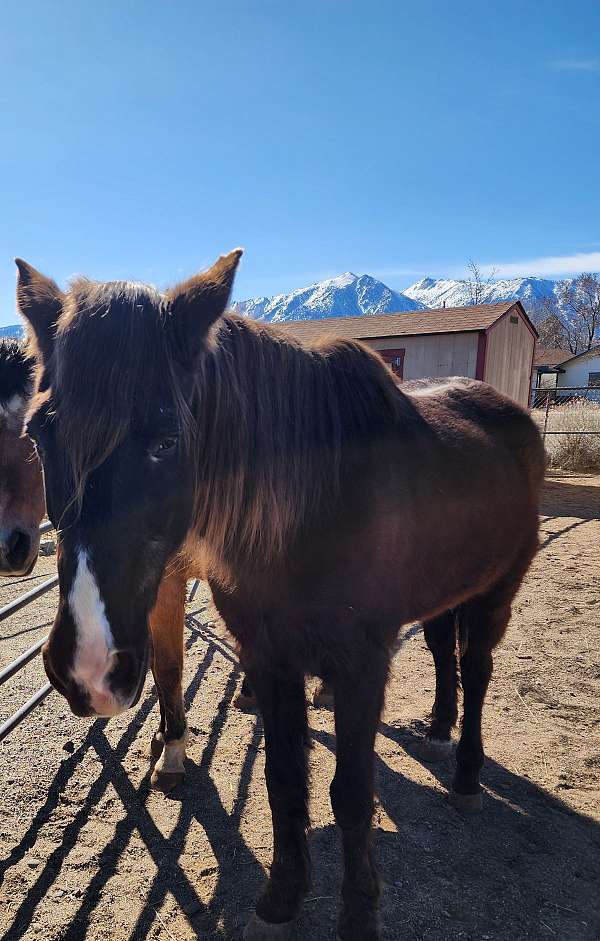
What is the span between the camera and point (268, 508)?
169 centimetres

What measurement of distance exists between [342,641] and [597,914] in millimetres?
1628

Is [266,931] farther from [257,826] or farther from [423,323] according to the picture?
[423,323]

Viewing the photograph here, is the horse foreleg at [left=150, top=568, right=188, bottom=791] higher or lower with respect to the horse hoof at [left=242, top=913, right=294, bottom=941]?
higher

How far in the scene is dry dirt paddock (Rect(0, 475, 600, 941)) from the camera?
6.84ft

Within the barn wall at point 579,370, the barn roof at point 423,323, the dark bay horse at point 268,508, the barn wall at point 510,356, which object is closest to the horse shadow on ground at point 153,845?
the dark bay horse at point 268,508

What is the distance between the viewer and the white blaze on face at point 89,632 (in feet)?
3.97

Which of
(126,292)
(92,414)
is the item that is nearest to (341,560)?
(92,414)

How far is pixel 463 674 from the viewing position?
9.59 ft

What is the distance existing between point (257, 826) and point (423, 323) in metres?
14.7

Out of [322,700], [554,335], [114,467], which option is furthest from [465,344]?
[554,335]

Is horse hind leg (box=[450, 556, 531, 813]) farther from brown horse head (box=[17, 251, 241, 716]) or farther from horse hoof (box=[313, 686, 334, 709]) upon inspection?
brown horse head (box=[17, 251, 241, 716])

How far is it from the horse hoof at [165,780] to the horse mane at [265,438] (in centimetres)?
171

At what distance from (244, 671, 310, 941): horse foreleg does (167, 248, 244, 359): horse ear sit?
126 cm

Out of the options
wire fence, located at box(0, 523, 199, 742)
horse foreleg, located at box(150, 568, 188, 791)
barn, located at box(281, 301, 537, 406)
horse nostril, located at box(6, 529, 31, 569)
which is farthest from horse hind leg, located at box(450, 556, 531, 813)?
barn, located at box(281, 301, 537, 406)
